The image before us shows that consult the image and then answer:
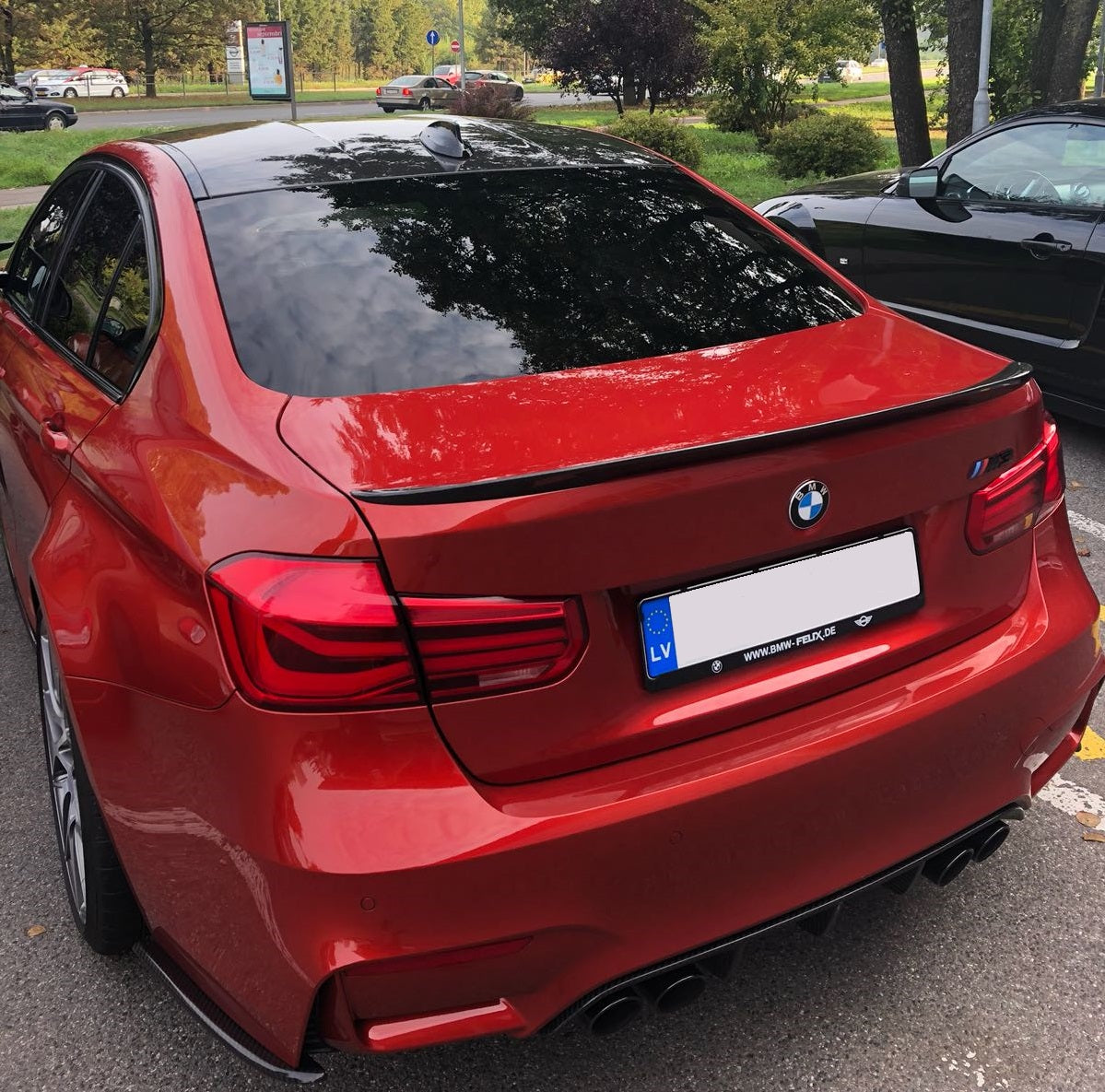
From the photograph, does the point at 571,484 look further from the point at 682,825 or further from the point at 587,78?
the point at 587,78

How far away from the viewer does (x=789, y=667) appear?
1.87m

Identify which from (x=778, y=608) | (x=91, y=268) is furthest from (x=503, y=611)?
(x=91, y=268)

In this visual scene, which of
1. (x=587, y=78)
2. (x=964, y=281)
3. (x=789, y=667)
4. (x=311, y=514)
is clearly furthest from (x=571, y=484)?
(x=587, y=78)

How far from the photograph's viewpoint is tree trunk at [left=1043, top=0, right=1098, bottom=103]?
48.4 ft

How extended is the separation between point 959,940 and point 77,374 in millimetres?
2190

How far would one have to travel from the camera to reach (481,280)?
2.24m

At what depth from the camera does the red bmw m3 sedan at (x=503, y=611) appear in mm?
1610

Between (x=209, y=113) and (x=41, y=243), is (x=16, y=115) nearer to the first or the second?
(x=209, y=113)

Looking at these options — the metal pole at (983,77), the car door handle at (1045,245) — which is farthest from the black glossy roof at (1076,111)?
the metal pole at (983,77)

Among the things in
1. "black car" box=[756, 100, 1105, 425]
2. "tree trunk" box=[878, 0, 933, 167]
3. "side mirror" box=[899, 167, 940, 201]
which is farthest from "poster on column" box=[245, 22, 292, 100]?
"side mirror" box=[899, 167, 940, 201]

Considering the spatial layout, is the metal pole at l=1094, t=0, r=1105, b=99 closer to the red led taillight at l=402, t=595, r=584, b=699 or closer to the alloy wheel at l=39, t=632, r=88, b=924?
the alloy wheel at l=39, t=632, r=88, b=924

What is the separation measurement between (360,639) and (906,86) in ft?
54.6

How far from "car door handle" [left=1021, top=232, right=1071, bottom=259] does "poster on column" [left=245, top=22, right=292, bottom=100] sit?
1797 cm

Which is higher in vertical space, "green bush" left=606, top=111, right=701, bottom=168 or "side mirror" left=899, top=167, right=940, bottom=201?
"side mirror" left=899, top=167, right=940, bottom=201
